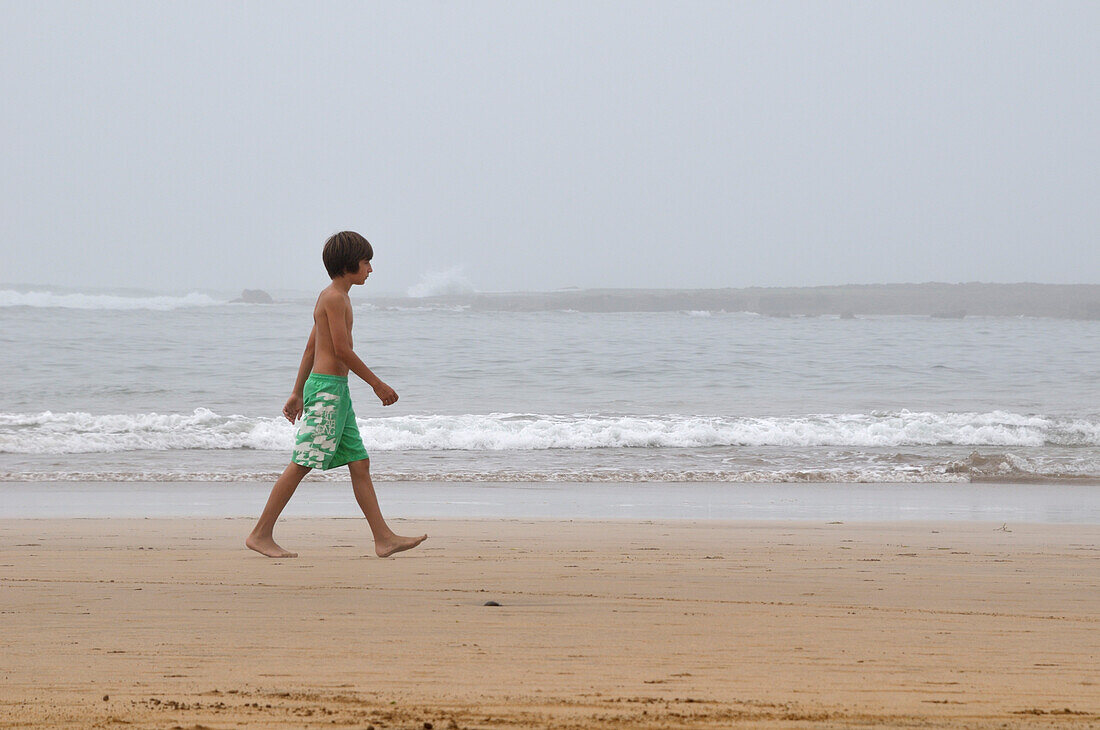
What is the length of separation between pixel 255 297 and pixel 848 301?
31.3 metres

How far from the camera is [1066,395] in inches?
675

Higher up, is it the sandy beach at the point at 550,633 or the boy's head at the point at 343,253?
the boy's head at the point at 343,253

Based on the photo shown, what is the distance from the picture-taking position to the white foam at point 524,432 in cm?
1165

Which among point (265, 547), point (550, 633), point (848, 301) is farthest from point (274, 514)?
point (848, 301)

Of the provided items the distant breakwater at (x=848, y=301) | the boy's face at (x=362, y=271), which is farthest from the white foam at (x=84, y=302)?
the boy's face at (x=362, y=271)

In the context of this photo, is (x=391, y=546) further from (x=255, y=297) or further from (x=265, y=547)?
(x=255, y=297)

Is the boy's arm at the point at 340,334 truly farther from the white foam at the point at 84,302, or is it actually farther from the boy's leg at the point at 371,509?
the white foam at the point at 84,302

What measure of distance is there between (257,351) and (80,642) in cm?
2100

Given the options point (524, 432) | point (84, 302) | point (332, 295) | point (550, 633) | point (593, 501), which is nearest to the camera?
point (550, 633)

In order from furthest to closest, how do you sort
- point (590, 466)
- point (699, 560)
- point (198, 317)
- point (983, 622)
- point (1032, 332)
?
point (198, 317), point (1032, 332), point (590, 466), point (699, 560), point (983, 622)

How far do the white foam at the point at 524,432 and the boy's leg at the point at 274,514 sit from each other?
6882mm

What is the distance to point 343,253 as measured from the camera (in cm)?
464

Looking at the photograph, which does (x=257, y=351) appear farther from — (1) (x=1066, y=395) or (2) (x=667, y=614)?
(2) (x=667, y=614)

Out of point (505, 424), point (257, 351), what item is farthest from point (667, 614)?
point (257, 351)
